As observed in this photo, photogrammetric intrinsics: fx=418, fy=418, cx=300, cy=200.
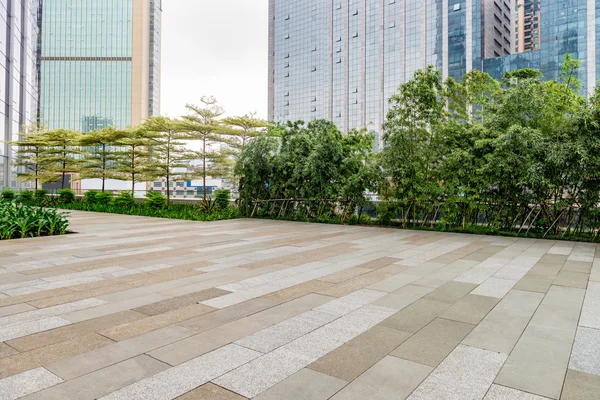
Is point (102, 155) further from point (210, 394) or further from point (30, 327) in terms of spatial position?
point (210, 394)

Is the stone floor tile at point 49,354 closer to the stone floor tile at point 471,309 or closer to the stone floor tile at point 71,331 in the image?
the stone floor tile at point 71,331

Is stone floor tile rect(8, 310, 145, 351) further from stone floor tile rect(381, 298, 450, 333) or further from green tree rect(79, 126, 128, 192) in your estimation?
green tree rect(79, 126, 128, 192)

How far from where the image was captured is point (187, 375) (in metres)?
2.55

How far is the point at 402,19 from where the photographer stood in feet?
216

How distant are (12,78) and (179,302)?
33.2 meters

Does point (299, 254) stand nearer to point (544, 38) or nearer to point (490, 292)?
point (490, 292)

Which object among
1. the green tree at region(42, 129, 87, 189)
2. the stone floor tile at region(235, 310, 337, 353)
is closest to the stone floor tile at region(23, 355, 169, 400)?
the stone floor tile at region(235, 310, 337, 353)

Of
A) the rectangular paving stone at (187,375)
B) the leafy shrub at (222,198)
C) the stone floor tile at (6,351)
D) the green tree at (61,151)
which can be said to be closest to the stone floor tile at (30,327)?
the stone floor tile at (6,351)

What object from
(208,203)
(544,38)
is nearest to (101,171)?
(208,203)

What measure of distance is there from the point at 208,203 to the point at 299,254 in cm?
1016

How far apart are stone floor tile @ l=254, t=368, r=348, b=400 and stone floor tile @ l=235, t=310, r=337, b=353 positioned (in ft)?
1.54

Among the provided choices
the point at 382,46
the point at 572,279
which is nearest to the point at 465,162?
the point at 572,279

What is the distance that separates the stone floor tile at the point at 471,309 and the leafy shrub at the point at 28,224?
9.32 m

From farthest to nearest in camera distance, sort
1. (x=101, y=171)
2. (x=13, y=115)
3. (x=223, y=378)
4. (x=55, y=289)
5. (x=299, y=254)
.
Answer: (x=13, y=115) < (x=101, y=171) < (x=299, y=254) < (x=55, y=289) < (x=223, y=378)
